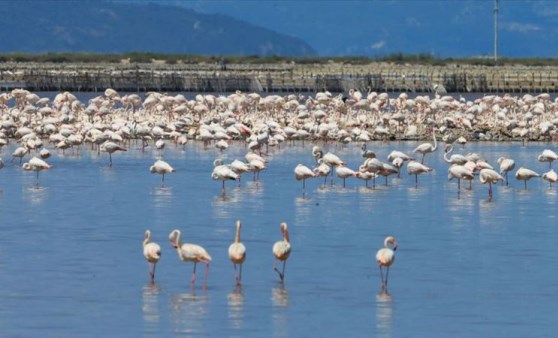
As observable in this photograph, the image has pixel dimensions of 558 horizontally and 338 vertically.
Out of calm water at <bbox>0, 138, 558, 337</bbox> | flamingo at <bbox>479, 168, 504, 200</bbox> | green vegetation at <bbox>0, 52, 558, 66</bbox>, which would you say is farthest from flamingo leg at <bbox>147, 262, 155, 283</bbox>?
green vegetation at <bbox>0, 52, 558, 66</bbox>

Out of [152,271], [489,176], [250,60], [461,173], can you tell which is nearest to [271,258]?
[152,271]

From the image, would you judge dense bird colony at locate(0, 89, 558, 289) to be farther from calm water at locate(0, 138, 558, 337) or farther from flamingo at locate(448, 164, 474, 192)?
calm water at locate(0, 138, 558, 337)

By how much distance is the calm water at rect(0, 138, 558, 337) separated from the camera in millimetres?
13719

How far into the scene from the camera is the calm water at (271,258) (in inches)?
540

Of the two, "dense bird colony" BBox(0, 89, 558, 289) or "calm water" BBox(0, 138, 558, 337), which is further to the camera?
"dense bird colony" BBox(0, 89, 558, 289)

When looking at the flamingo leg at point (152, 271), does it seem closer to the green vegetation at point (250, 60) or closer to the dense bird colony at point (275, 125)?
the dense bird colony at point (275, 125)

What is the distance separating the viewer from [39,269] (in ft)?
53.2

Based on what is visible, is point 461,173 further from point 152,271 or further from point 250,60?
point 250,60

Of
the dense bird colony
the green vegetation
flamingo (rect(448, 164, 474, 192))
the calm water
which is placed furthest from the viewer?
the green vegetation

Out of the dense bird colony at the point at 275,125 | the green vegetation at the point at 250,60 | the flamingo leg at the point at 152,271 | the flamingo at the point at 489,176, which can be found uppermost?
the green vegetation at the point at 250,60

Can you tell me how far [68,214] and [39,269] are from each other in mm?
5031

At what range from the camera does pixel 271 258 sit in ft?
56.1

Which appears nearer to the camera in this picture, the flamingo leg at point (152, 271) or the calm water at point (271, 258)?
the calm water at point (271, 258)

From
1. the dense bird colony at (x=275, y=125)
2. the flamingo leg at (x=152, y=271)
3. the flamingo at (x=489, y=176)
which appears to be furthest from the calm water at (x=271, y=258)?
the dense bird colony at (x=275, y=125)
